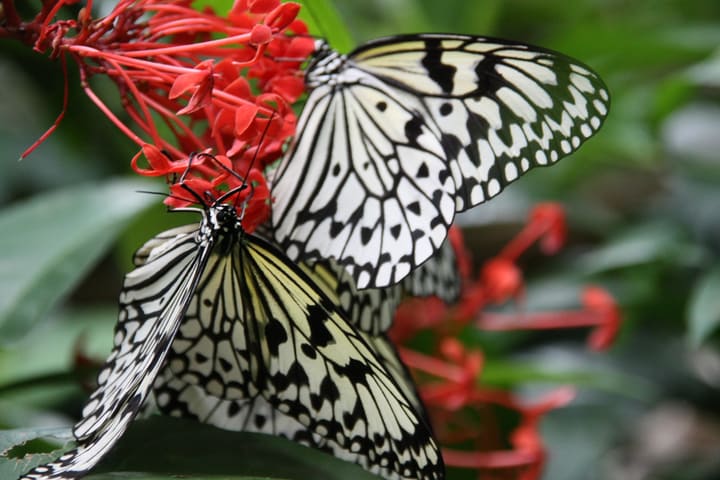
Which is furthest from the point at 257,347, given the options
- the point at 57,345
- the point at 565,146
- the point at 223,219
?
the point at 57,345

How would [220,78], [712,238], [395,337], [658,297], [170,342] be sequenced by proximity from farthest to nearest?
1. [658,297]
2. [712,238]
3. [395,337]
4. [220,78]
5. [170,342]

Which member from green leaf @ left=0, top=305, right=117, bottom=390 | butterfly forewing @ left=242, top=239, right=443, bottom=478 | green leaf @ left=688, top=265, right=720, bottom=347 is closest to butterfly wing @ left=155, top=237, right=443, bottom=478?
butterfly forewing @ left=242, top=239, right=443, bottom=478

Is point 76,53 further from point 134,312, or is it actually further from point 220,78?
Answer: point 134,312

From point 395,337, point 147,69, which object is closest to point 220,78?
point 147,69

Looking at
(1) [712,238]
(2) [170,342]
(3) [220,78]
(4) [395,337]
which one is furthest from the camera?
(1) [712,238]

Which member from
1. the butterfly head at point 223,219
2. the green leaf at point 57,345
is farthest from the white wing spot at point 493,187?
the green leaf at point 57,345

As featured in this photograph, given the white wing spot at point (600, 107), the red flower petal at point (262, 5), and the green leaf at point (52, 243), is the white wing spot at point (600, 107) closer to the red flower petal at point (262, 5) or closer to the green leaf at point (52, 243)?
the red flower petal at point (262, 5)

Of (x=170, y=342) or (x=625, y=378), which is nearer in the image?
(x=170, y=342)

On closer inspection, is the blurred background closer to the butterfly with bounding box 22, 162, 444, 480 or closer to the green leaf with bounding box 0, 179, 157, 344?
the green leaf with bounding box 0, 179, 157, 344

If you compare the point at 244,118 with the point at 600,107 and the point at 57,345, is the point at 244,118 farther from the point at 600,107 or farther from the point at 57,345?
the point at 57,345
